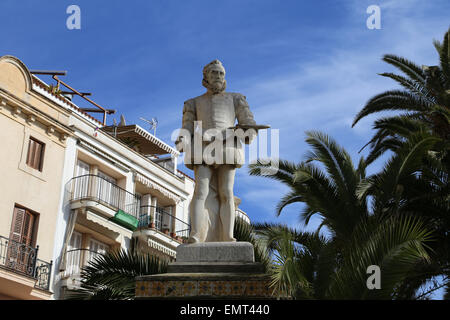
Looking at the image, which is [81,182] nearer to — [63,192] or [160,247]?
[63,192]

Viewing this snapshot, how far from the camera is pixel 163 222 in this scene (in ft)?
104

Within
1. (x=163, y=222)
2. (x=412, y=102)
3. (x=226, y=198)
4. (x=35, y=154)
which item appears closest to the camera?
(x=226, y=198)

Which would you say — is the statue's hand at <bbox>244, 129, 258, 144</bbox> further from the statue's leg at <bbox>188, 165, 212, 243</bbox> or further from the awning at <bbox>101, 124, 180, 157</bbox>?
the awning at <bbox>101, 124, 180, 157</bbox>

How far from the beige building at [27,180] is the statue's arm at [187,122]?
1436 cm

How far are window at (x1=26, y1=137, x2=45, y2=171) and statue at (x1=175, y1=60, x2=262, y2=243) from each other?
17012 mm

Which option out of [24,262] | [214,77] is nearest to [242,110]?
[214,77]

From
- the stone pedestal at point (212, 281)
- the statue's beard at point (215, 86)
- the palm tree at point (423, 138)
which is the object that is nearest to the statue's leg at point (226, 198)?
the stone pedestal at point (212, 281)

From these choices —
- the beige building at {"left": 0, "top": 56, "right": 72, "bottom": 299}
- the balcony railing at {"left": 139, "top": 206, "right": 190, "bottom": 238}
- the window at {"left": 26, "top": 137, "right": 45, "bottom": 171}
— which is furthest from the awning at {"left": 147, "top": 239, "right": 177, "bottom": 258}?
the window at {"left": 26, "top": 137, "right": 45, "bottom": 171}

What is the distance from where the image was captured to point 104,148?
28.6 m

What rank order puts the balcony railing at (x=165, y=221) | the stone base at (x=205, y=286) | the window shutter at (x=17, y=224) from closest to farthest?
the stone base at (x=205, y=286)
the window shutter at (x=17, y=224)
the balcony railing at (x=165, y=221)

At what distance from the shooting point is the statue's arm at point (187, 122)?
9094 mm

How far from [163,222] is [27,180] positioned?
861 cm

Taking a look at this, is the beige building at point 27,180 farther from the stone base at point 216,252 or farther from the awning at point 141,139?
the stone base at point 216,252

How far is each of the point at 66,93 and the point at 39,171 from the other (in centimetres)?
713
